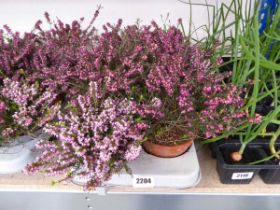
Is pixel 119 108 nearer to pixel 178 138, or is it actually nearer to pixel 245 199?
pixel 178 138

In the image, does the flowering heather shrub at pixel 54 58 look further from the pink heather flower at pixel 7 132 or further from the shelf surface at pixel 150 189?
the shelf surface at pixel 150 189

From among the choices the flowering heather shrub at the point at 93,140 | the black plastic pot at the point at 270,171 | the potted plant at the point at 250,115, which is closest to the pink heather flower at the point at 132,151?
the flowering heather shrub at the point at 93,140

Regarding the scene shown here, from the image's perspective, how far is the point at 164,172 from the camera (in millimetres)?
687

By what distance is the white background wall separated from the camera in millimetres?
1184

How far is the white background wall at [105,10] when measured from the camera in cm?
118

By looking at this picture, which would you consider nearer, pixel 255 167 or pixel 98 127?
pixel 98 127

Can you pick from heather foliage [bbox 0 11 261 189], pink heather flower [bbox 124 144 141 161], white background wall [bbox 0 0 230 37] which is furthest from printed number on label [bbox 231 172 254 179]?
white background wall [bbox 0 0 230 37]

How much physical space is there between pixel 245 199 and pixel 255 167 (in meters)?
0.13

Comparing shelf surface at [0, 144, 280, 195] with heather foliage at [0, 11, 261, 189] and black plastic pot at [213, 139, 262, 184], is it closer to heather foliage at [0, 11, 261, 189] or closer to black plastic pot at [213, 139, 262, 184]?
black plastic pot at [213, 139, 262, 184]

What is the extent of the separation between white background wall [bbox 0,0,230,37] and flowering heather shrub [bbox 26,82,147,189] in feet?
2.33

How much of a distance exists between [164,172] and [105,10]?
0.84m

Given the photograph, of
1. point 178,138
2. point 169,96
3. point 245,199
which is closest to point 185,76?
point 169,96

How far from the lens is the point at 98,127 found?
1.89ft

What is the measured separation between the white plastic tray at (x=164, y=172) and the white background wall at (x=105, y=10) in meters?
0.72
